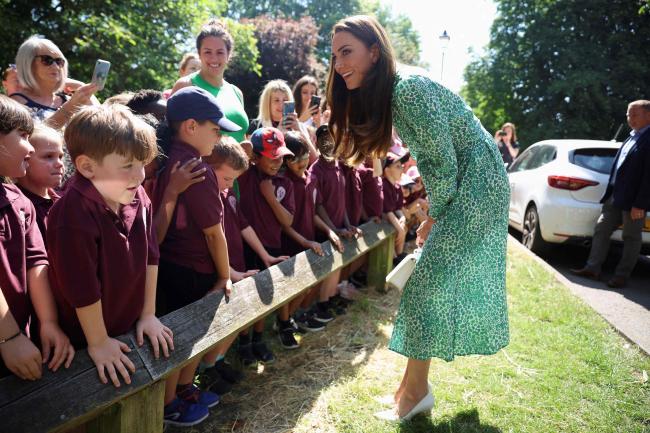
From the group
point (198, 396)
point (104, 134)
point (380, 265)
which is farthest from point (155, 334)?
point (380, 265)

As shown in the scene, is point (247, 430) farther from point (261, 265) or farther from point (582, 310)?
point (582, 310)

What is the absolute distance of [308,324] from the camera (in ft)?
13.8

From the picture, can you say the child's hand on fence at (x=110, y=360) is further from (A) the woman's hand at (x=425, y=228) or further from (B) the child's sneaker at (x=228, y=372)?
(A) the woman's hand at (x=425, y=228)

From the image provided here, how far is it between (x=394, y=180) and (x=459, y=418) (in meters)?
3.25

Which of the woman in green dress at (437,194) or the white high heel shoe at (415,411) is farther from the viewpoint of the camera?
the white high heel shoe at (415,411)

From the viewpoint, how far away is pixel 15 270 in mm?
1787

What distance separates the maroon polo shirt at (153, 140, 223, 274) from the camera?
2.46 meters

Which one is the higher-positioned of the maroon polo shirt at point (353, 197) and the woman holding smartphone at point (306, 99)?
the woman holding smartphone at point (306, 99)

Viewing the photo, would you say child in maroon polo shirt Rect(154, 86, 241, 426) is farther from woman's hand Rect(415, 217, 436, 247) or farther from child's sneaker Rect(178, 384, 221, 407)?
woman's hand Rect(415, 217, 436, 247)

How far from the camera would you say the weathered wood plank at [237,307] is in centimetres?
214

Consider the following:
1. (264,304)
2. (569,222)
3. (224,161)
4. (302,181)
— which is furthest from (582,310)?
(224,161)

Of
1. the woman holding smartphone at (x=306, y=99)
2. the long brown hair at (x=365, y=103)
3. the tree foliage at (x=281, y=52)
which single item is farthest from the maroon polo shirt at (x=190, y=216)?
the tree foliage at (x=281, y=52)

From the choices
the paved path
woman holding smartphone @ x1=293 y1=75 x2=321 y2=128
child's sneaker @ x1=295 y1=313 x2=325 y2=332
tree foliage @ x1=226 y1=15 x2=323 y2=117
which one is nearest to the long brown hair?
child's sneaker @ x1=295 y1=313 x2=325 y2=332

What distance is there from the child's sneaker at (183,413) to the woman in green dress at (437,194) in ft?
3.75
